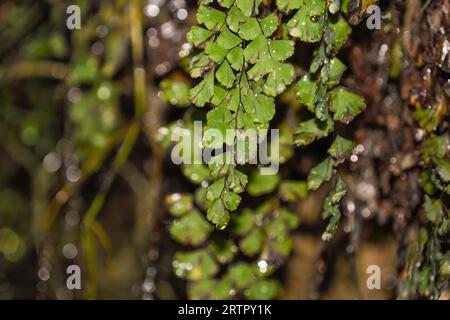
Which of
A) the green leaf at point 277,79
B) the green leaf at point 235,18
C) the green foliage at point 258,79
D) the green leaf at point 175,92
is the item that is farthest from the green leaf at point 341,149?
the green leaf at point 175,92

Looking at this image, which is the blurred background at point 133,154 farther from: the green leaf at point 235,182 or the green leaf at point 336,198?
the green leaf at point 235,182

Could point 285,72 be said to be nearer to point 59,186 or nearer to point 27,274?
point 59,186

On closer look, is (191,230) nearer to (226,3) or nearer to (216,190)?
(216,190)

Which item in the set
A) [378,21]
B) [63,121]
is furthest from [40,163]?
[378,21]

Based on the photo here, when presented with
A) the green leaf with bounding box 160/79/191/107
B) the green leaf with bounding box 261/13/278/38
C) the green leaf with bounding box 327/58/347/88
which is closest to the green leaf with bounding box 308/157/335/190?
the green leaf with bounding box 327/58/347/88

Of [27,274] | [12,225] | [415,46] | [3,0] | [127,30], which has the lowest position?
[27,274]

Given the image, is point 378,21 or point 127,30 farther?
point 127,30

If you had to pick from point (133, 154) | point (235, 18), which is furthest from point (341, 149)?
point (133, 154)

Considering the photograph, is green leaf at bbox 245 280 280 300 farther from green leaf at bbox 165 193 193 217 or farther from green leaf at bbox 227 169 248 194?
green leaf at bbox 227 169 248 194
